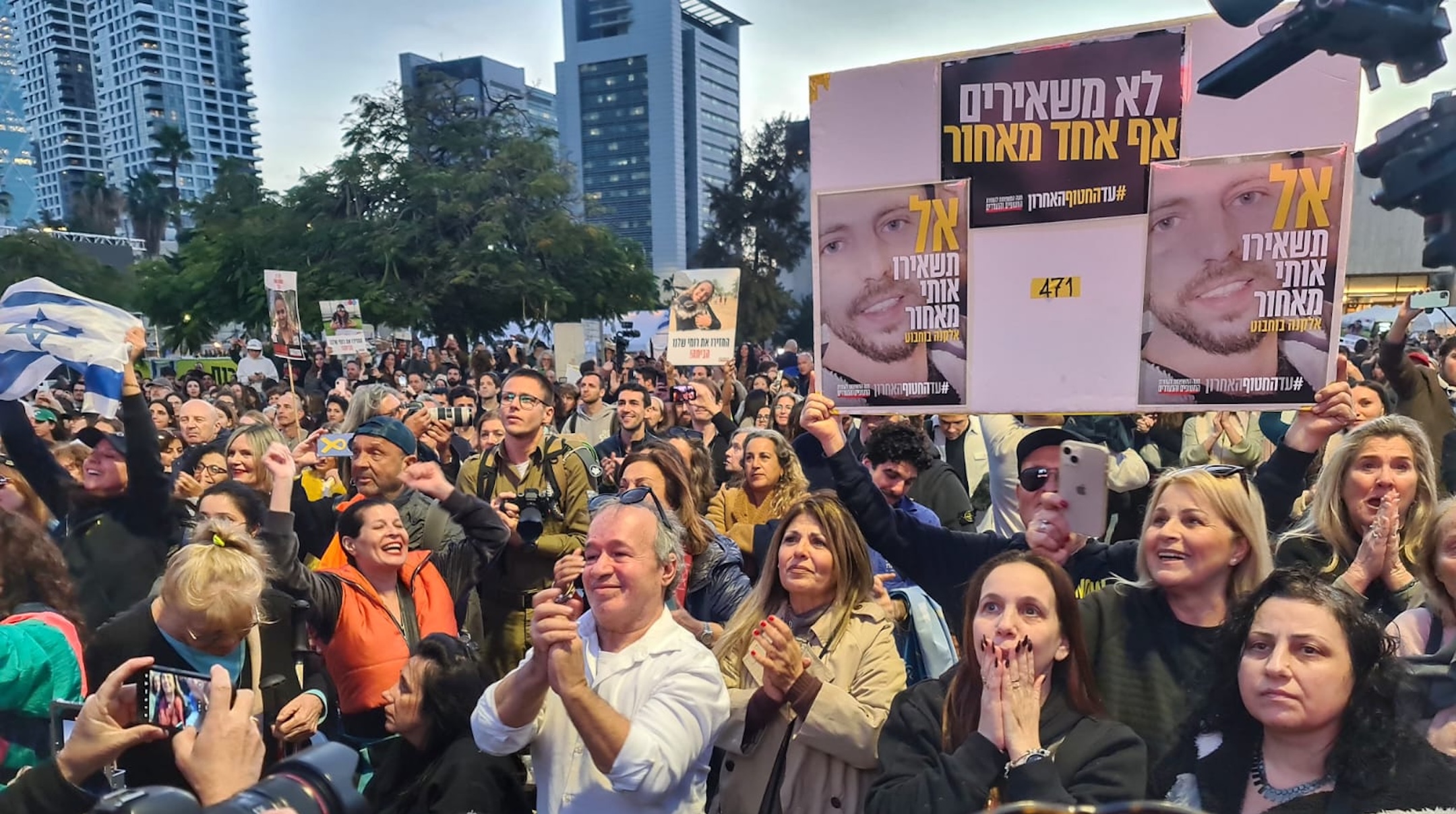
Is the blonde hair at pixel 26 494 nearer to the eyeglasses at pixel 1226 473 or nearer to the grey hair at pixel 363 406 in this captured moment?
the grey hair at pixel 363 406

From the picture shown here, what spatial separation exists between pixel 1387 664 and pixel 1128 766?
22.1 inches

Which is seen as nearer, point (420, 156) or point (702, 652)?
point (702, 652)

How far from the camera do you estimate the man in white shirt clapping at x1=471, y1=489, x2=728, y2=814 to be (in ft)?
6.42

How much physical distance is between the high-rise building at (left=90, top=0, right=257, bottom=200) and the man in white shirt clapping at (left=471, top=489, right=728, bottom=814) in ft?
455

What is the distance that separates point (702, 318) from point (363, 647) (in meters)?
6.37

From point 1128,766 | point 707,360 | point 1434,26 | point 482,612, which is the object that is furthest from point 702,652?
point 707,360

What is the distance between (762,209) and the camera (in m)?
39.8

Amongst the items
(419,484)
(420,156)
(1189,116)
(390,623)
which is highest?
(420,156)

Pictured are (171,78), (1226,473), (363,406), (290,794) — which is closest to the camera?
(290,794)

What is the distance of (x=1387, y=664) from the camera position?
1.81 metres

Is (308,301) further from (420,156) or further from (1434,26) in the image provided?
(1434,26)

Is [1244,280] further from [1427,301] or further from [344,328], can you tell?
[344,328]

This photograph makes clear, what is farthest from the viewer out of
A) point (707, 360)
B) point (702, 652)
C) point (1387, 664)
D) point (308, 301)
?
point (308, 301)

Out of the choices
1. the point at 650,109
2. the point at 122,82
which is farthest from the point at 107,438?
the point at 122,82
